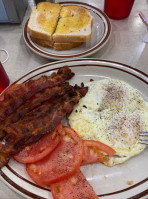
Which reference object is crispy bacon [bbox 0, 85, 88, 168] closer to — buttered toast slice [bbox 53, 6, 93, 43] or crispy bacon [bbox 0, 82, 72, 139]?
crispy bacon [bbox 0, 82, 72, 139]

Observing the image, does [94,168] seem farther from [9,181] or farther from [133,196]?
[9,181]

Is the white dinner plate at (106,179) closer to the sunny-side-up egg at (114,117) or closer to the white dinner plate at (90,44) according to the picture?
the sunny-side-up egg at (114,117)

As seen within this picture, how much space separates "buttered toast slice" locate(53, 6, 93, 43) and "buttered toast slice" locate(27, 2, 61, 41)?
2.9 inches

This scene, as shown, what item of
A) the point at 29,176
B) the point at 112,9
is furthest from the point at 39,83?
the point at 112,9

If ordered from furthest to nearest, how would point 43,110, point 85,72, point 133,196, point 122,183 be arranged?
1. point 85,72
2. point 43,110
3. point 122,183
4. point 133,196

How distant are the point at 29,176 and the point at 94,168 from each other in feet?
1.79

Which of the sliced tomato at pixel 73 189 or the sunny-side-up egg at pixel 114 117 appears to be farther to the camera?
the sunny-side-up egg at pixel 114 117

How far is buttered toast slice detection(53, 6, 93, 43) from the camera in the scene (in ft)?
7.54

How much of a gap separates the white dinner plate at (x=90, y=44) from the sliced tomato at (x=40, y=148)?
104 centimetres

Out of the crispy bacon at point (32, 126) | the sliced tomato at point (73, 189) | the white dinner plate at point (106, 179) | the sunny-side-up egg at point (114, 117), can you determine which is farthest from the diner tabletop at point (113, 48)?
the sliced tomato at point (73, 189)

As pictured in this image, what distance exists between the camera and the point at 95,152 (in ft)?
5.01

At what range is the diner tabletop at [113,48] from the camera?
7.80 feet

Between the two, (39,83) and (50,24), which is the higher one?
(50,24)

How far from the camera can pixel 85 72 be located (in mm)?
2111
